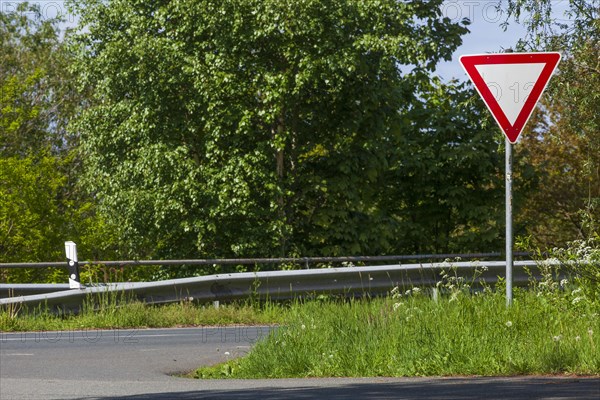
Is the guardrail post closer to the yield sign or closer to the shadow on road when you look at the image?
the yield sign

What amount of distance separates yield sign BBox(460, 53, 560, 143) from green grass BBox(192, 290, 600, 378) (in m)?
1.56

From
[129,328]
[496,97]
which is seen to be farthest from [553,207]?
[496,97]

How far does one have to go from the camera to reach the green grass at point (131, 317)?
1462 cm

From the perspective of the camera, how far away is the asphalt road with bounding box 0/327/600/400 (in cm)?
742

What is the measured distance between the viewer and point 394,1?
2536cm

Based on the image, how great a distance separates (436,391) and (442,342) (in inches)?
65.4

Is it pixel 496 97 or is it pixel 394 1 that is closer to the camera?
pixel 496 97

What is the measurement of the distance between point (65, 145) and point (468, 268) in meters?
28.1

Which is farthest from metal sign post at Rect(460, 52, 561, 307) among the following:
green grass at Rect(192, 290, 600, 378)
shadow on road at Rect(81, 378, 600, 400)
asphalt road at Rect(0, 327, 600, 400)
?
asphalt road at Rect(0, 327, 600, 400)

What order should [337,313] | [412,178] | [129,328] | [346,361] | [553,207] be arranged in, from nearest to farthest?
1. [346,361]
2. [337,313]
3. [129,328]
4. [412,178]
5. [553,207]

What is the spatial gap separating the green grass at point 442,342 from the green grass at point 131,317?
4150mm

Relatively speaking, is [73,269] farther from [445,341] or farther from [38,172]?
[38,172]

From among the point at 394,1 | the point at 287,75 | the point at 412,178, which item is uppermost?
the point at 394,1

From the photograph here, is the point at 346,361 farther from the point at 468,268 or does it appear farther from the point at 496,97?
the point at 468,268
